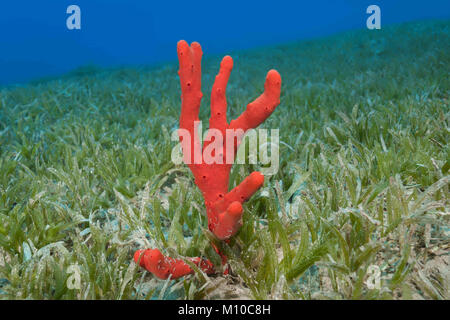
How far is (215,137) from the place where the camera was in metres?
1.36

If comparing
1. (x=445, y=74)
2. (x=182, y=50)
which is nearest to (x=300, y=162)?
(x=182, y=50)

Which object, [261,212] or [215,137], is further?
[261,212]

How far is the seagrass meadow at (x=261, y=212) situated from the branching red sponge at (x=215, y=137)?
100 millimetres

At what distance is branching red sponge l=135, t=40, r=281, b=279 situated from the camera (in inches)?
48.7

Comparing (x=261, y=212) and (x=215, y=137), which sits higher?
(x=215, y=137)

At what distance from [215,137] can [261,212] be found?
0.69 m

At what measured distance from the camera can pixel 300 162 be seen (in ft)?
8.07

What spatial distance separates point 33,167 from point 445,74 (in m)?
5.05

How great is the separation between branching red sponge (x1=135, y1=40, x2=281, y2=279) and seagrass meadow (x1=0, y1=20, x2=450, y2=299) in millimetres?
100

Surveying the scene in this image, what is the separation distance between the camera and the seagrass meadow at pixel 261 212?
4.24 ft

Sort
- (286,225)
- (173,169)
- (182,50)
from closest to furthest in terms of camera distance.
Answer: (182,50)
(286,225)
(173,169)
